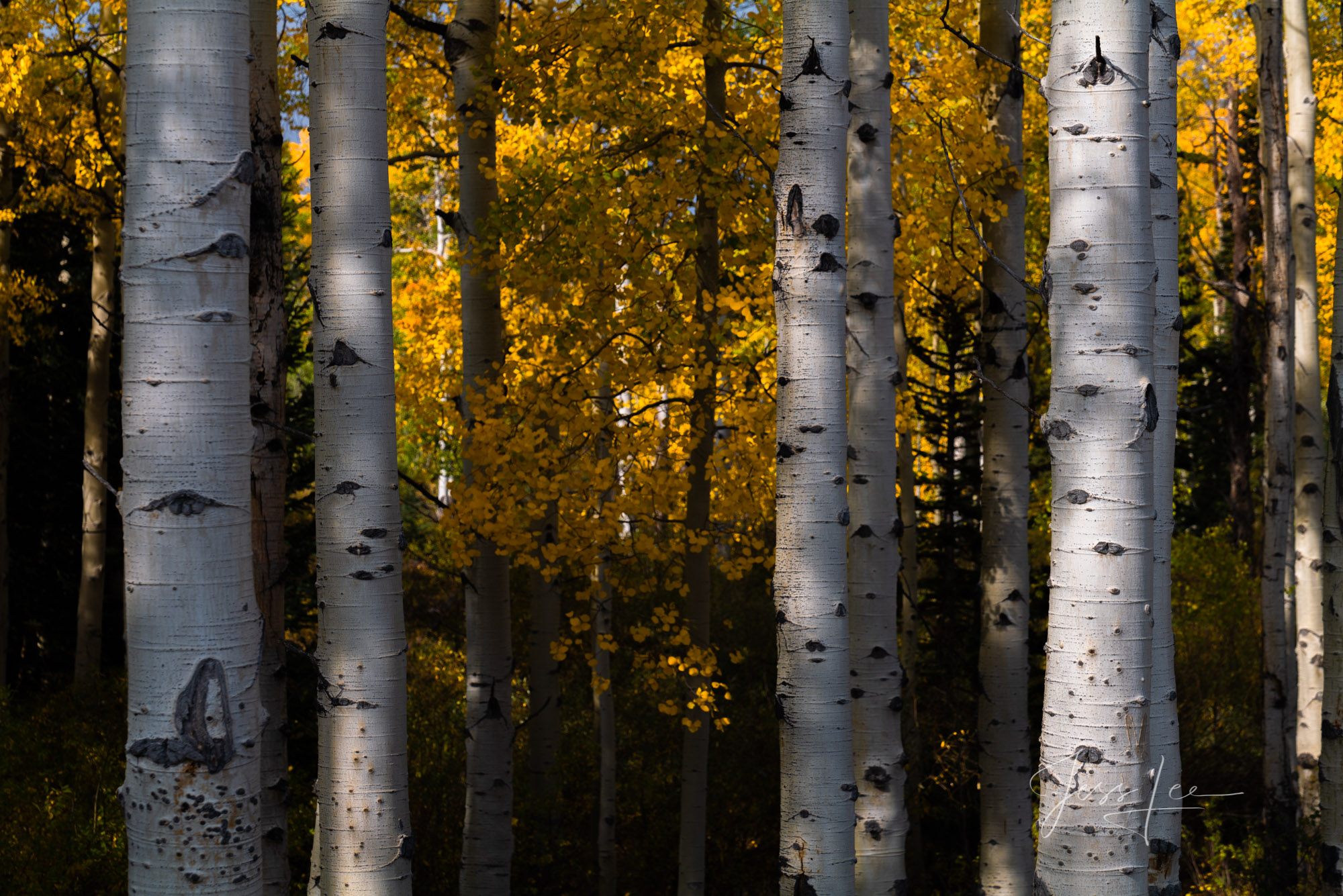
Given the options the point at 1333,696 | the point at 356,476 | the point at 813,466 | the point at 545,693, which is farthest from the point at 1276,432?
the point at 356,476

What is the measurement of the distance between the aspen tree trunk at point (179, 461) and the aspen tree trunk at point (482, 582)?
11.9 feet

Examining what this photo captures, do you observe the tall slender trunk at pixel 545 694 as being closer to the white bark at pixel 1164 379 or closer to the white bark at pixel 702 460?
the white bark at pixel 702 460

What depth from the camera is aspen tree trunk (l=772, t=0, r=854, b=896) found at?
3.60 meters

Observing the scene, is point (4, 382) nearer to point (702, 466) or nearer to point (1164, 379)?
point (702, 466)

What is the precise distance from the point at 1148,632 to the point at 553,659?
5341mm

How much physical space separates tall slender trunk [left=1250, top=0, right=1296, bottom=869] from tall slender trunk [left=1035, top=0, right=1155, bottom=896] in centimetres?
588

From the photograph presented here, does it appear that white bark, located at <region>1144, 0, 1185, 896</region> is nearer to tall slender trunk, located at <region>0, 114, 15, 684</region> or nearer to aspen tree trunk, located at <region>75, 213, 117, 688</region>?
aspen tree trunk, located at <region>75, 213, 117, 688</region>

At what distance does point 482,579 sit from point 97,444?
605 cm

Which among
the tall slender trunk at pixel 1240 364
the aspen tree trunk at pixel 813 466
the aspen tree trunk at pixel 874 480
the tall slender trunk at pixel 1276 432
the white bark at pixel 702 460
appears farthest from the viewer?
the tall slender trunk at pixel 1240 364

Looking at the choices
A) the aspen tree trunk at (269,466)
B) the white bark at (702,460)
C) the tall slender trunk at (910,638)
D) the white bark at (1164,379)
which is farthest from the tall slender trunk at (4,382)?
the white bark at (1164,379)

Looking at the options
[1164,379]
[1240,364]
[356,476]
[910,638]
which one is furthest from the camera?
[1240,364]

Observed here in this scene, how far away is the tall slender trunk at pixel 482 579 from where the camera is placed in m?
5.79

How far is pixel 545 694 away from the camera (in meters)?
7.16

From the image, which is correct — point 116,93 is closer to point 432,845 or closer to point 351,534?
point 432,845
